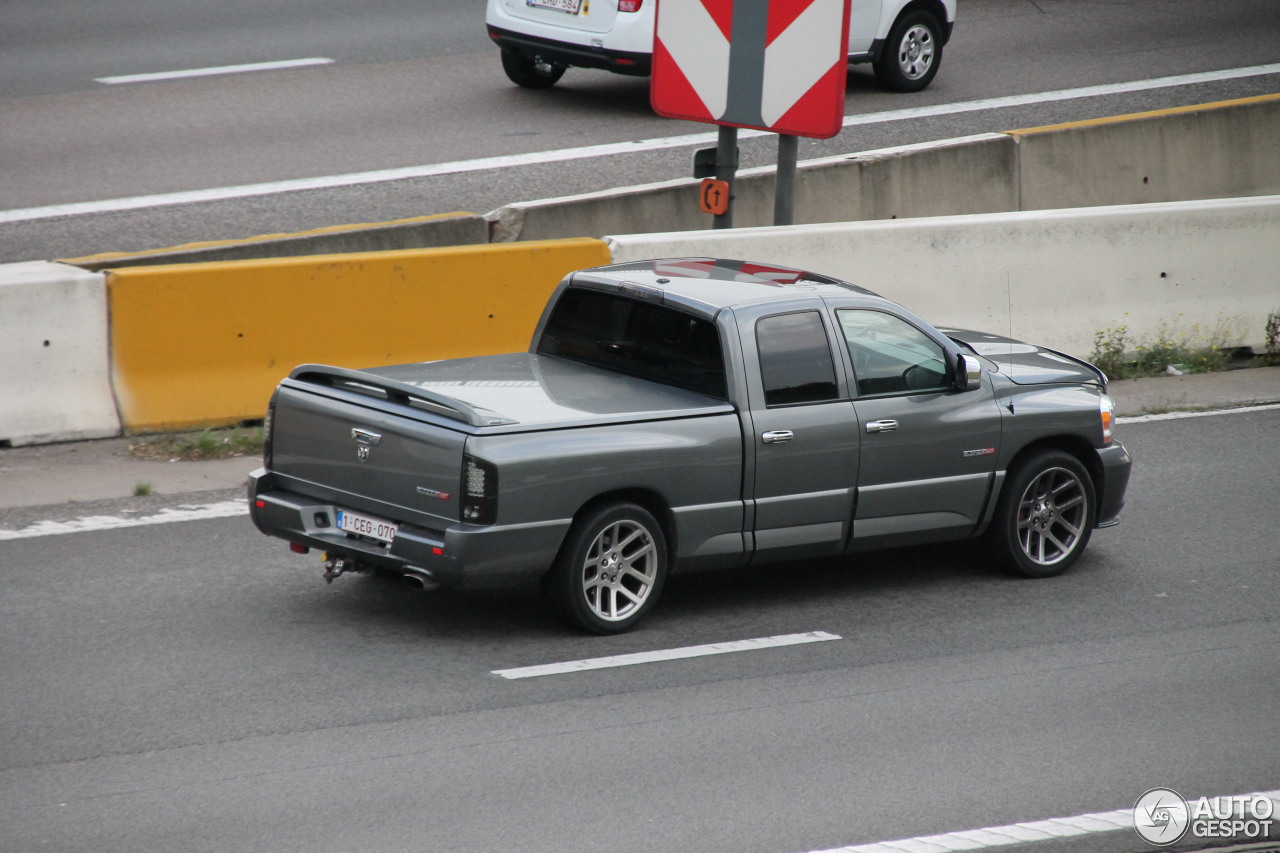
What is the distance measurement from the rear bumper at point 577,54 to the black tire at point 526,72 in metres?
0.66

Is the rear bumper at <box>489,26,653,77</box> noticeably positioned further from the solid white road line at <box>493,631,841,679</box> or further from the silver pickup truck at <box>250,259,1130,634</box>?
the solid white road line at <box>493,631,841,679</box>

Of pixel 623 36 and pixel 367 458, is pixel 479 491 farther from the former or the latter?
pixel 623 36

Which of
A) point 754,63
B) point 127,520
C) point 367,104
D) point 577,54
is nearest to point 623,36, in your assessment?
point 577,54

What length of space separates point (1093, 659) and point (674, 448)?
2162 millimetres

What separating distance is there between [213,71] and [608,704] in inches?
549

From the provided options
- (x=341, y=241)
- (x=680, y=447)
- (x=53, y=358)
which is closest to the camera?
(x=680, y=447)

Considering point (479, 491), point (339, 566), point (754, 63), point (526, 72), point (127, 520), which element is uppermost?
point (754, 63)

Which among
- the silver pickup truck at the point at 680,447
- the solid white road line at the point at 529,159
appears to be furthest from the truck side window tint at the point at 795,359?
the solid white road line at the point at 529,159

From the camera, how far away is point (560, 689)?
6934 millimetres

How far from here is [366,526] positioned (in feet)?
24.2

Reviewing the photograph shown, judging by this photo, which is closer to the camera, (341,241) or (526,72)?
(341,241)

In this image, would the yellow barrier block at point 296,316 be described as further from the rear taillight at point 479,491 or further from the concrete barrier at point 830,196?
the rear taillight at point 479,491

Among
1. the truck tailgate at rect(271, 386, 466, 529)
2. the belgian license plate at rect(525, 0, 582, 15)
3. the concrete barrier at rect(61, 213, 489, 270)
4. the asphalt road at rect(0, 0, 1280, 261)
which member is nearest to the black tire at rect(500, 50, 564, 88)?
the asphalt road at rect(0, 0, 1280, 261)

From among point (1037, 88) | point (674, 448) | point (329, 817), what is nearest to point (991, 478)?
point (674, 448)
